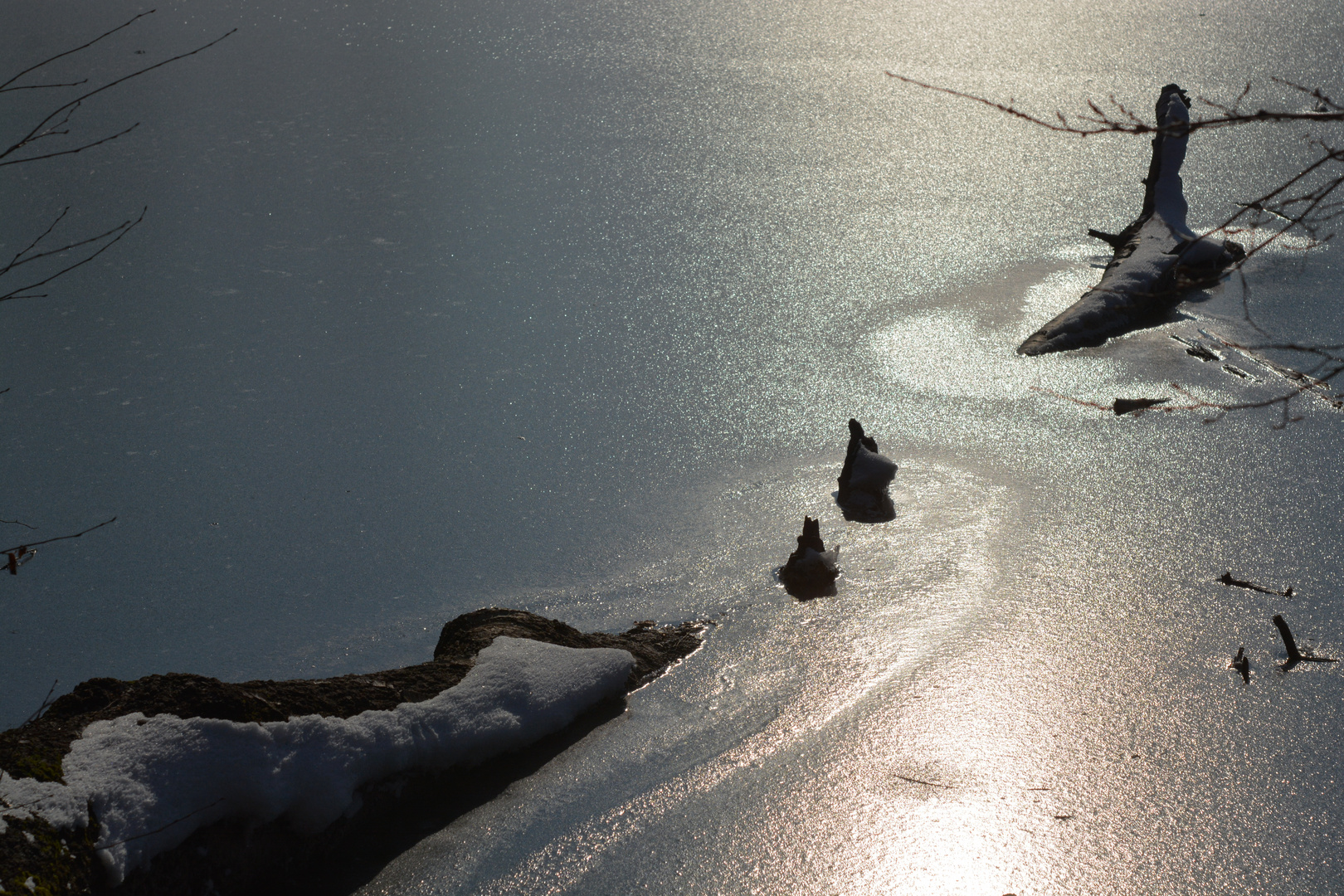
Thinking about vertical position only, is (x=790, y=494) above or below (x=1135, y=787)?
above

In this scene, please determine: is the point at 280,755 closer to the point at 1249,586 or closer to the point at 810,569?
the point at 810,569

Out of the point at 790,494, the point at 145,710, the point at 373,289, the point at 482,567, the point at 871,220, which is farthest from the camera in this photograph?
the point at 871,220

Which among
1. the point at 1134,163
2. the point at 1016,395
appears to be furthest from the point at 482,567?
the point at 1134,163

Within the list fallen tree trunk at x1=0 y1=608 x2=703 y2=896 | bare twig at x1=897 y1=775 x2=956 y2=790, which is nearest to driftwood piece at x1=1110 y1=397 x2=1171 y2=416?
bare twig at x1=897 y1=775 x2=956 y2=790

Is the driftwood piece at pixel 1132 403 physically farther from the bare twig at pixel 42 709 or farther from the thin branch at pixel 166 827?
the bare twig at pixel 42 709

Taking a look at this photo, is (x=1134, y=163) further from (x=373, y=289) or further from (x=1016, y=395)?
(x=373, y=289)

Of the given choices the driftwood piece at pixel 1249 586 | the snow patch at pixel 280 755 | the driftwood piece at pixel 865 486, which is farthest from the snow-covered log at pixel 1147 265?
the snow patch at pixel 280 755
